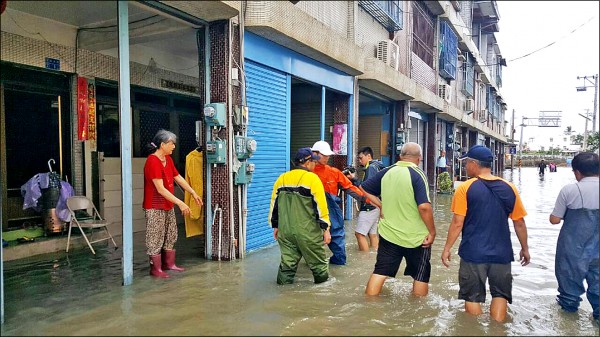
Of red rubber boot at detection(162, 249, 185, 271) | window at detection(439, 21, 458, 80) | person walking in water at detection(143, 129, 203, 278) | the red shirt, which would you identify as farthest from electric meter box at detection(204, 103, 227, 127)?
window at detection(439, 21, 458, 80)

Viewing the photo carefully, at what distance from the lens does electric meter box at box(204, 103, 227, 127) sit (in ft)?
18.4

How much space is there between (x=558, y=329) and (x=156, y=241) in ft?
14.1

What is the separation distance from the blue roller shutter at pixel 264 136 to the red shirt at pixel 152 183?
1.47m

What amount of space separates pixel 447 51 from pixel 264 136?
12.7 m

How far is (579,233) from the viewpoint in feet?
13.1

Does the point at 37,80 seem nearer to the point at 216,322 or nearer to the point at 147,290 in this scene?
the point at 147,290

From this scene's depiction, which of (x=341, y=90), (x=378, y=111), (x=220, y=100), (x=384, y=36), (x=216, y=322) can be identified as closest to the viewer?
(x=216, y=322)

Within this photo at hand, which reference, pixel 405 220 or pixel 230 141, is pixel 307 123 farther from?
pixel 405 220

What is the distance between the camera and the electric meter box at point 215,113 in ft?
18.4

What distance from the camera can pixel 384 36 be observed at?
11258 millimetres

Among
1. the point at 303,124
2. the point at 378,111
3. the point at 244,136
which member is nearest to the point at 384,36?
the point at 378,111

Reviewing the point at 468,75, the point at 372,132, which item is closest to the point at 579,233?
the point at 372,132

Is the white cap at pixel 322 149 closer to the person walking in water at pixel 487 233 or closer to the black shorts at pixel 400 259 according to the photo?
the black shorts at pixel 400 259

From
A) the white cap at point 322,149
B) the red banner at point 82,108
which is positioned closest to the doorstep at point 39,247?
the red banner at point 82,108
